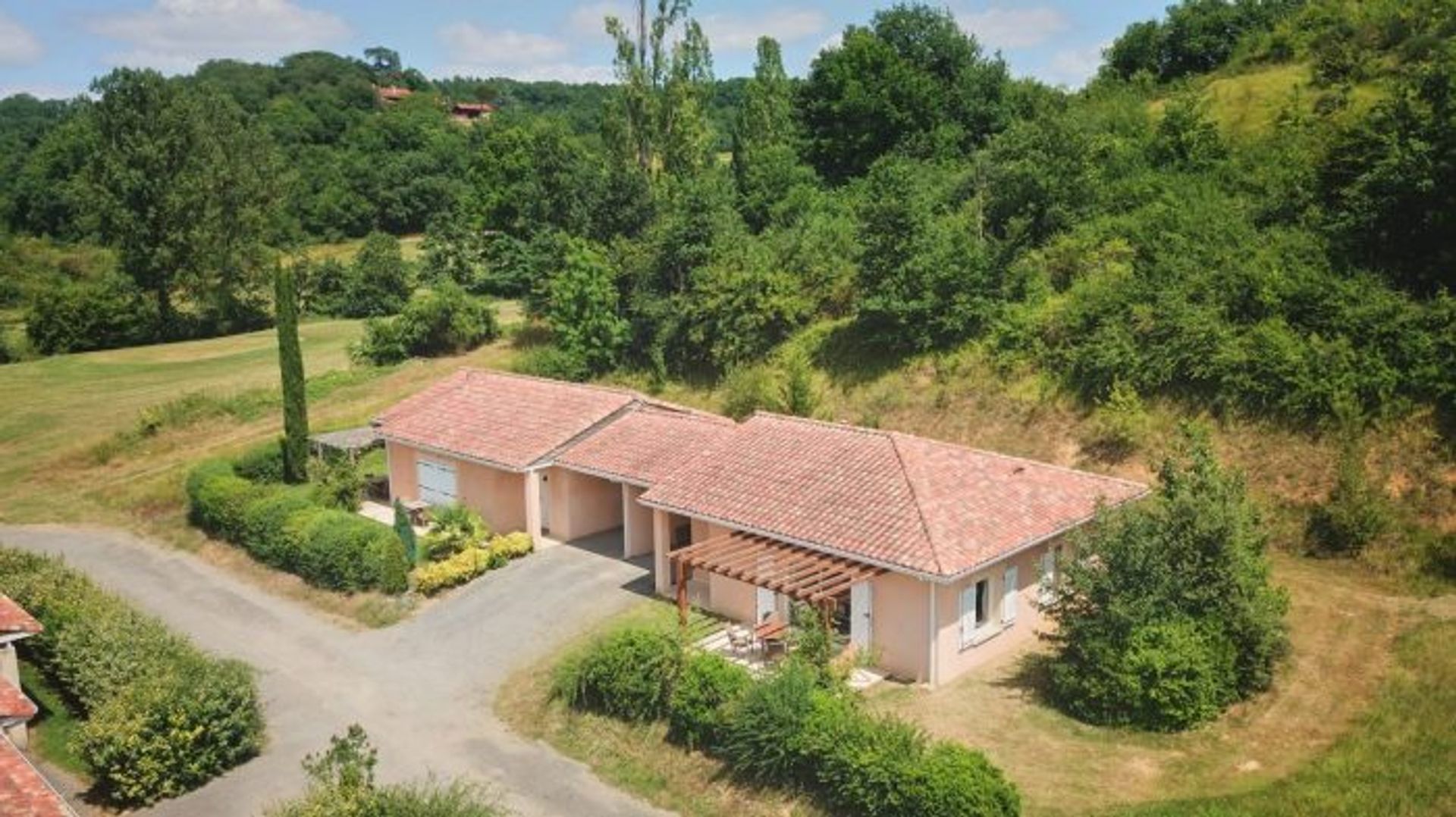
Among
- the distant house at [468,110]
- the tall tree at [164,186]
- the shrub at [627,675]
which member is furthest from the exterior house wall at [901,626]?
the distant house at [468,110]

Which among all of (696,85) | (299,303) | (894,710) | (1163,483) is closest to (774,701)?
(894,710)

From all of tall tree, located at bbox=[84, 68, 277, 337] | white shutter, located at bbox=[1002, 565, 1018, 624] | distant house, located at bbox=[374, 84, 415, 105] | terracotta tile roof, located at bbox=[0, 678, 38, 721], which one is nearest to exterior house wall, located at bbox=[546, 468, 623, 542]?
white shutter, located at bbox=[1002, 565, 1018, 624]

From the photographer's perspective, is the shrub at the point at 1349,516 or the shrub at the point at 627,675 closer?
the shrub at the point at 627,675

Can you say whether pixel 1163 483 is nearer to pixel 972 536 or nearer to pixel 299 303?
pixel 972 536

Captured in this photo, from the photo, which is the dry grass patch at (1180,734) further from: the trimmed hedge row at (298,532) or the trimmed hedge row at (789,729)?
the trimmed hedge row at (298,532)

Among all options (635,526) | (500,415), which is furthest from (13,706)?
Result: (500,415)

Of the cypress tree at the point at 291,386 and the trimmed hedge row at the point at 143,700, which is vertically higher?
the cypress tree at the point at 291,386

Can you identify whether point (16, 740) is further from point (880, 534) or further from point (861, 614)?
point (880, 534)
